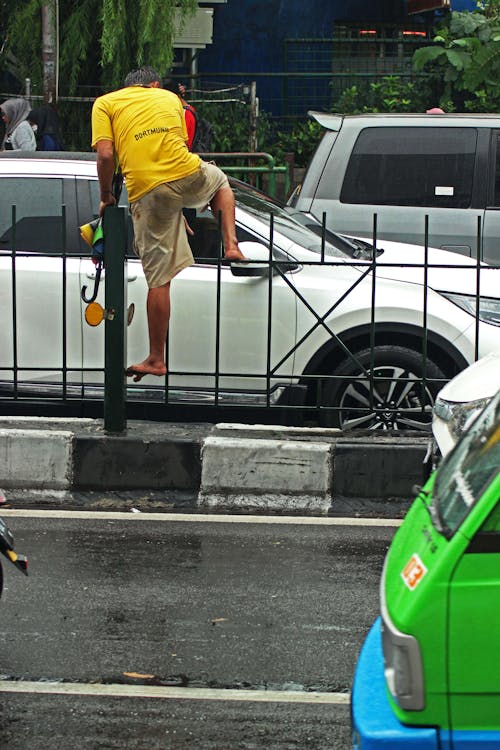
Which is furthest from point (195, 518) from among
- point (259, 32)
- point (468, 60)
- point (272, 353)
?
point (259, 32)

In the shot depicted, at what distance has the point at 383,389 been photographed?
7.36 m

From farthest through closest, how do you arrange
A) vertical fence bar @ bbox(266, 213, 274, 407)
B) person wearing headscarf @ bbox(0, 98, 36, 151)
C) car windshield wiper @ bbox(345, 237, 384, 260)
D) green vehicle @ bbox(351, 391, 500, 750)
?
person wearing headscarf @ bbox(0, 98, 36, 151), car windshield wiper @ bbox(345, 237, 384, 260), vertical fence bar @ bbox(266, 213, 274, 407), green vehicle @ bbox(351, 391, 500, 750)

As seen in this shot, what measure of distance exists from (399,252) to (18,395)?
2667 millimetres

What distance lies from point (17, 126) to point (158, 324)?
9206 millimetres

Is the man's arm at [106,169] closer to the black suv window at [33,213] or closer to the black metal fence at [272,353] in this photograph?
the black metal fence at [272,353]

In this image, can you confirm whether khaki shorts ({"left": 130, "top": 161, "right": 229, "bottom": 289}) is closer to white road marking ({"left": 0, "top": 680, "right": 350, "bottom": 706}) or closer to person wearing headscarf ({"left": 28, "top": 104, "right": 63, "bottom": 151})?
white road marking ({"left": 0, "top": 680, "right": 350, "bottom": 706})

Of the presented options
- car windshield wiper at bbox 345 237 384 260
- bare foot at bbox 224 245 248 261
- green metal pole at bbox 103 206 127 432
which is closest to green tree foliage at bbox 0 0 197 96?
car windshield wiper at bbox 345 237 384 260

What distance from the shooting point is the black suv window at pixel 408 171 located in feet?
34.1

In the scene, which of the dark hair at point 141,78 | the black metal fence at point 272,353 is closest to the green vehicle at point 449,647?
the black metal fence at point 272,353

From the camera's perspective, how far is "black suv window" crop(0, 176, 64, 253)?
7.68 m

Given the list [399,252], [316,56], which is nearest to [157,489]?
[399,252]

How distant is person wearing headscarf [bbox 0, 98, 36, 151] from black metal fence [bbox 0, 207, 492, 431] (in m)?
8.11

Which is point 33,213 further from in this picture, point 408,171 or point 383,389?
point 408,171

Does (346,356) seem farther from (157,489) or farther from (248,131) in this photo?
(248,131)
